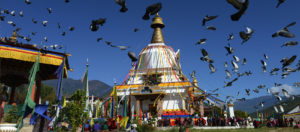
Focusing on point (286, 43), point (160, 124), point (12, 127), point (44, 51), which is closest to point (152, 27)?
point (160, 124)

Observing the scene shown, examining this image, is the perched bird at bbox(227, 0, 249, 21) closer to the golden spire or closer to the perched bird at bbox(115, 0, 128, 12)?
the perched bird at bbox(115, 0, 128, 12)

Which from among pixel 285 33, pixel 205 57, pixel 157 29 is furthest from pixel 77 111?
pixel 157 29

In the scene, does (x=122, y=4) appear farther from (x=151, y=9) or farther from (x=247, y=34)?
(x=247, y=34)

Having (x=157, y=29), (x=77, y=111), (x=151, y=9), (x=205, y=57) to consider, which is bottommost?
(x=77, y=111)

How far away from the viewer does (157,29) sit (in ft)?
121

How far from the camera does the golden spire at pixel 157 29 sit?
35431 millimetres

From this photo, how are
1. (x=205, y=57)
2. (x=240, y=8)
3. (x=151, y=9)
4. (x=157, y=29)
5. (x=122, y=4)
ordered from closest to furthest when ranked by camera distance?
(x=240, y=8)
(x=122, y=4)
(x=151, y=9)
(x=205, y=57)
(x=157, y=29)

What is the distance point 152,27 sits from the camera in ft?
123

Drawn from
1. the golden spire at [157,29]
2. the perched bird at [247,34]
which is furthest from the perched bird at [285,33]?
the golden spire at [157,29]

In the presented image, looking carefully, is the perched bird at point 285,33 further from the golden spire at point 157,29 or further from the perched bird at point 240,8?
the golden spire at point 157,29

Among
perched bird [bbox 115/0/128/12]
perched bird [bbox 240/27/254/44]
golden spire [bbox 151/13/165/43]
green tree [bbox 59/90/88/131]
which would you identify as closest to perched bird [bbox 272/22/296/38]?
perched bird [bbox 240/27/254/44]

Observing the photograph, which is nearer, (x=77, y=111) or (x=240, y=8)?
(x=240, y=8)

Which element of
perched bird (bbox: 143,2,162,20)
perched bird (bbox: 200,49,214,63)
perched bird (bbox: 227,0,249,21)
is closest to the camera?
perched bird (bbox: 227,0,249,21)

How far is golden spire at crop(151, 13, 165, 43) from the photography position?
35.4m
